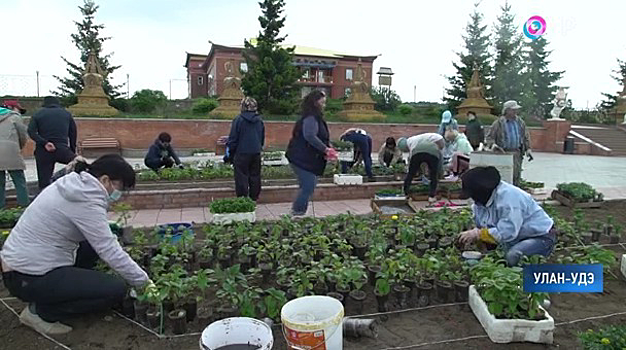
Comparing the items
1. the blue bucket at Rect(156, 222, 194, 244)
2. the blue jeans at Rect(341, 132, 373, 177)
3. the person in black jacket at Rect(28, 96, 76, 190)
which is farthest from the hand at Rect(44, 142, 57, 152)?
the blue jeans at Rect(341, 132, 373, 177)

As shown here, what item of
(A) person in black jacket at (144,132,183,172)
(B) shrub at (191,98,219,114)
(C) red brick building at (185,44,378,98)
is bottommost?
(A) person in black jacket at (144,132,183,172)

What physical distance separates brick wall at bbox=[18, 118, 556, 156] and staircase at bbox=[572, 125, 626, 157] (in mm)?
1791

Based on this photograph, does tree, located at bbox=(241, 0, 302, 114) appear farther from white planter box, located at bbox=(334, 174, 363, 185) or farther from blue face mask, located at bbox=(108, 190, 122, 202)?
blue face mask, located at bbox=(108, 190, 122, 202)

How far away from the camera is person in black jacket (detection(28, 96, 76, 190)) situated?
567cm

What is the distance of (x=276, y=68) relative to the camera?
832 inches

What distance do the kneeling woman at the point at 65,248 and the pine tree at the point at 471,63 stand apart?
26317 millimetres

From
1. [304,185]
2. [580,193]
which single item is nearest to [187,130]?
[304,185]

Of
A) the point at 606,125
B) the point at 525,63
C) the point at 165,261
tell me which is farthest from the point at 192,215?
the point at 525,63

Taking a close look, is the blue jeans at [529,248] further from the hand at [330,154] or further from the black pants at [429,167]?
the black pants at [429,167]

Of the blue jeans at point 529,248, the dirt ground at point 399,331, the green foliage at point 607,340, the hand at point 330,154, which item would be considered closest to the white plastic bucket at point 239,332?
the dirt ground at point 399,331

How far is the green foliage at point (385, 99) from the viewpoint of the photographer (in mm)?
28078

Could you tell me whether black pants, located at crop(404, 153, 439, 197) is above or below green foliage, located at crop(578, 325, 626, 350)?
above

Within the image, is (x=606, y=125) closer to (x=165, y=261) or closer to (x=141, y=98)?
(x=141, y=98)

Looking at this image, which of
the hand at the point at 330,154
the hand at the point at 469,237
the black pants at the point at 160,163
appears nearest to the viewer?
the hand at the point at 469,237
